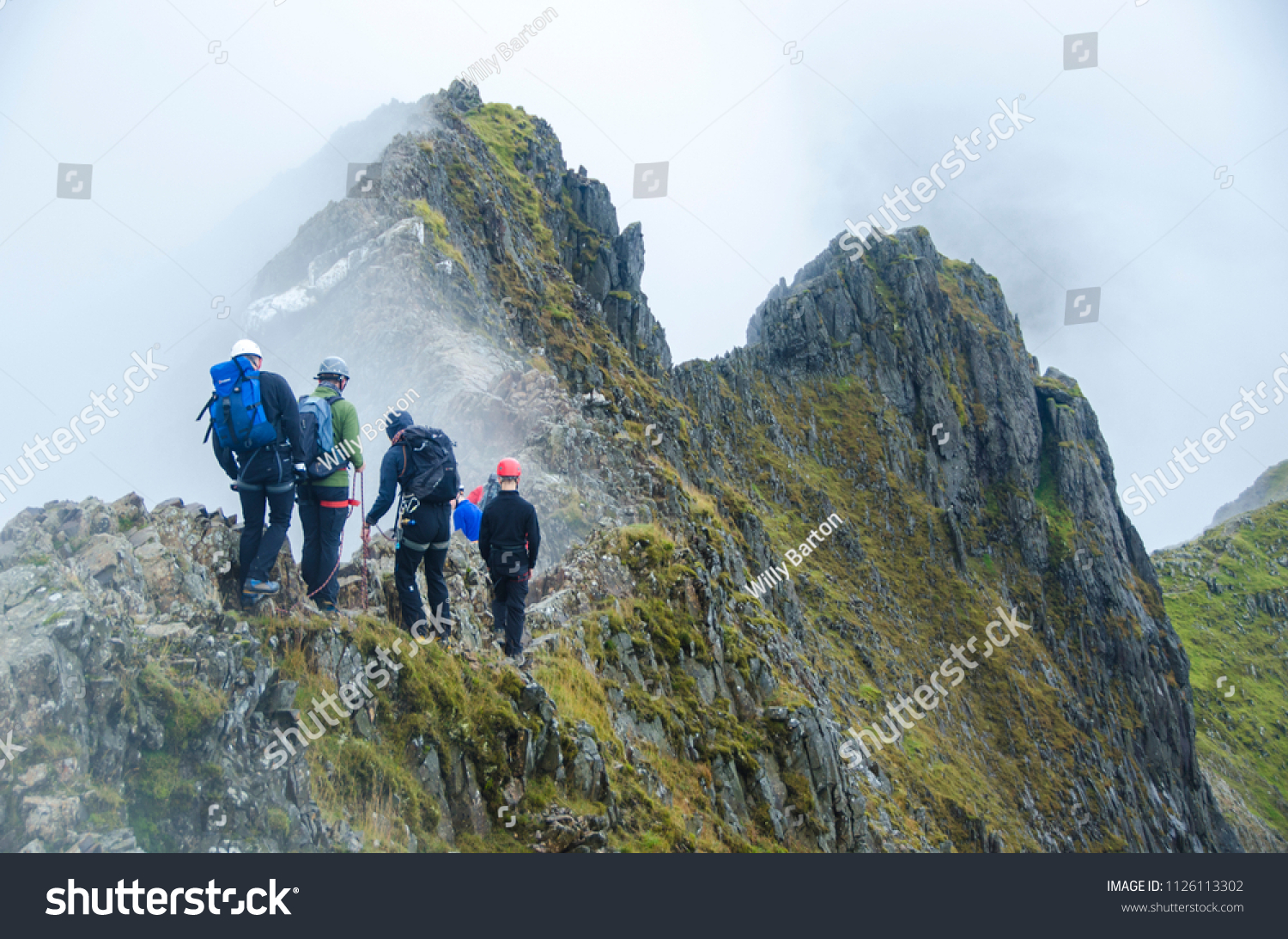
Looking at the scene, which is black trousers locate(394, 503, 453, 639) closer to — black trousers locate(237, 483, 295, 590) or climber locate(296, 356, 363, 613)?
climber locate(296, 356, 363, 613)

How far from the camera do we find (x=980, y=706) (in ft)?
Answer: 276

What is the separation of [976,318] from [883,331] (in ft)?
80.7

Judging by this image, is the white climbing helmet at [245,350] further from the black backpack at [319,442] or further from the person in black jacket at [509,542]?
the person in black jacket at [509,542]

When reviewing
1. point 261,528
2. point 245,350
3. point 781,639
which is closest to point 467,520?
point 261,528

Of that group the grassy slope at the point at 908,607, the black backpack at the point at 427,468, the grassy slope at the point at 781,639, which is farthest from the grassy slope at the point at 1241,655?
the black backpack at the point at 427,468

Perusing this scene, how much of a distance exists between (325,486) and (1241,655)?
684ft

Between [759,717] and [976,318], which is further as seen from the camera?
[976,318]

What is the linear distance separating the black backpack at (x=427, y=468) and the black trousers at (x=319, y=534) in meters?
0.83

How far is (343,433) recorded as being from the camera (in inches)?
349

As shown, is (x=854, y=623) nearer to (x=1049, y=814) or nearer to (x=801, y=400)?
(x=1049, y=814)

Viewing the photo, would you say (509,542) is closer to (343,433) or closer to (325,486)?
(325,486)

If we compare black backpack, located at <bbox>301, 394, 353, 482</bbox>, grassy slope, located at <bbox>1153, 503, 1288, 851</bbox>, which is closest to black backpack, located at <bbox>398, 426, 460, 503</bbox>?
black backpack, located at <bbox>301, 394, 353, 482</bbox>
